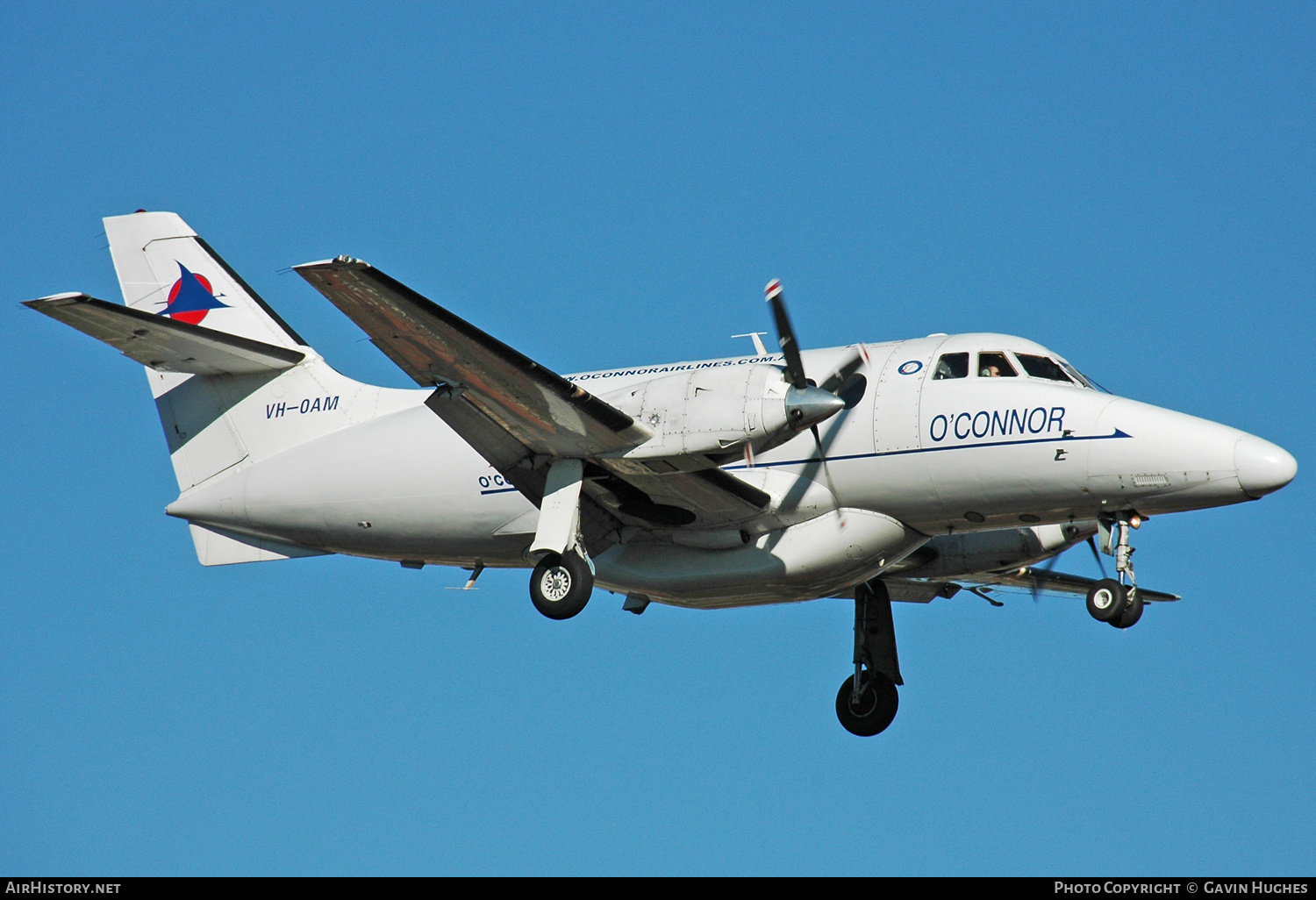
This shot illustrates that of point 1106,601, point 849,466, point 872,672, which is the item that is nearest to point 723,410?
point 849,466

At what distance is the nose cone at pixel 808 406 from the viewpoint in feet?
45.4

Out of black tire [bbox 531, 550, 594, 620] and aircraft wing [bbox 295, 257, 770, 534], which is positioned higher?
aircraft wing [bbox 295, 257, 770, 534]

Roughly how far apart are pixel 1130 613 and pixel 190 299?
11.9 meters

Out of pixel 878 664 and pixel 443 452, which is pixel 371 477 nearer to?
pixel 443 452

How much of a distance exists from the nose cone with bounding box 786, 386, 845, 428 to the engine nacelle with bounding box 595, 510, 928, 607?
1.73m

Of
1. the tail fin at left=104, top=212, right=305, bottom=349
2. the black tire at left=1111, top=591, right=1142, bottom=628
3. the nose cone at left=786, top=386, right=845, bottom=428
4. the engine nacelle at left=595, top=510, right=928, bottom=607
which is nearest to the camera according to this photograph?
the nose cone at left=786, top=386, right=845, bottom=428

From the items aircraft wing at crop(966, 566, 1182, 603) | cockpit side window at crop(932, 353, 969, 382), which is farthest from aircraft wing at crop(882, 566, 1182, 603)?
cockpit side window at crop(932, 353, 969, 382)

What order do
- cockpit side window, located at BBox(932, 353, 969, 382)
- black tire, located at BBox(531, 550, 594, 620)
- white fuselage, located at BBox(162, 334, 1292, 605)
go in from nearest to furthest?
white fuselage, located at BBox(162, 334, 1292, 605), black tire, located at BBox(531, 550, 594, 620), cockpit side window, located at BBox(932, 353, 969, 382)

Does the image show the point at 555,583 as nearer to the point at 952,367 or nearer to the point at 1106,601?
the point at 952,367

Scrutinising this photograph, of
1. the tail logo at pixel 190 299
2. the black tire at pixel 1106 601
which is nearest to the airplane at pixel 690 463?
the black tire at pixel 1106 601

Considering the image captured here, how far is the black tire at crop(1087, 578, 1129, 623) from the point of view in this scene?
14039mm

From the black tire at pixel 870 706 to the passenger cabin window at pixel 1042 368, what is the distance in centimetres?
478

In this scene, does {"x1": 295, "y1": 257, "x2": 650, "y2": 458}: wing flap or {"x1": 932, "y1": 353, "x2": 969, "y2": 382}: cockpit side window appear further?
{"x1": 932, "y1": 353, "x2": 969, "y2": 382}: cockpit side window

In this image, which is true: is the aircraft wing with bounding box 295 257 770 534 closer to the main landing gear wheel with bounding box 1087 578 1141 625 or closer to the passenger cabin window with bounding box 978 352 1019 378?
the passenger cabin window with bounding box 978 352 1019 378
